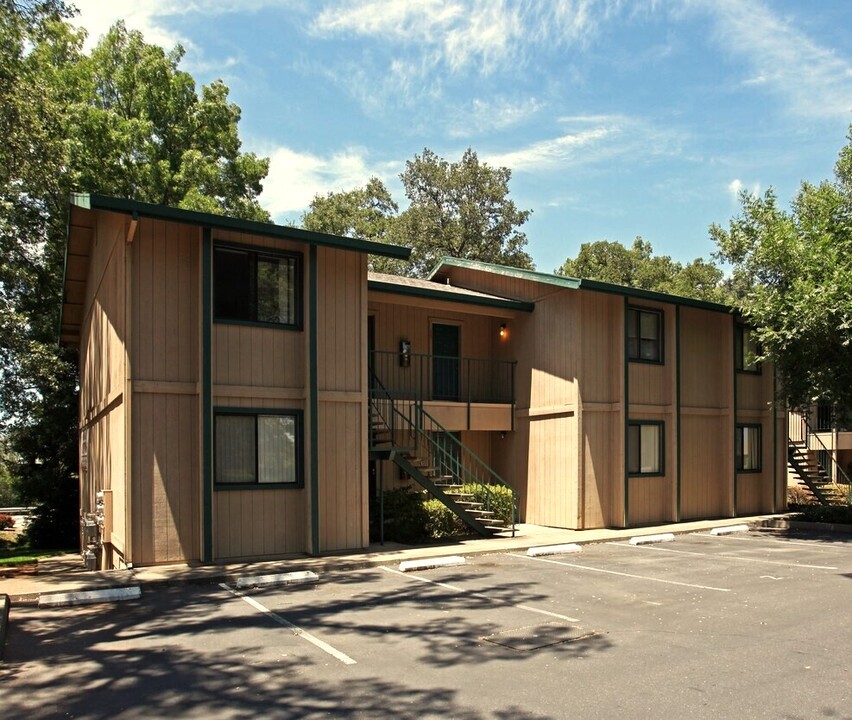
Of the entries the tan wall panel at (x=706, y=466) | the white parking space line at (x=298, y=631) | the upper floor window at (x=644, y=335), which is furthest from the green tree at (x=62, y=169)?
the tan wall panel at (x=706, y=466)

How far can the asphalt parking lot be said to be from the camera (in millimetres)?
5762

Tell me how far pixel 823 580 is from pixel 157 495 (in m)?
9.85

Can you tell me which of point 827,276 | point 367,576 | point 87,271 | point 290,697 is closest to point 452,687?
point 290,697

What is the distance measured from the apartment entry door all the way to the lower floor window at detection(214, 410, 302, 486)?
6.33 meters

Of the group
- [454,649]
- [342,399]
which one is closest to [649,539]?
[342,399]

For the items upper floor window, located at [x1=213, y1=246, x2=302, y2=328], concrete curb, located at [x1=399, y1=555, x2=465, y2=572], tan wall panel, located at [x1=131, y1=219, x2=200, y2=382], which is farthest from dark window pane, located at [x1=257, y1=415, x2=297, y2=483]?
concrete curb, located at [x1=399, y1=555, x2=465, y2=572]

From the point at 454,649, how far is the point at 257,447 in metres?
6.13

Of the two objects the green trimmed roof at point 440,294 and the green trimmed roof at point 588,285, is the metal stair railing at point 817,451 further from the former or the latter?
the green trimmed roof at point 440,294

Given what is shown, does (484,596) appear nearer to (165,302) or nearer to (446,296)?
(165,302)

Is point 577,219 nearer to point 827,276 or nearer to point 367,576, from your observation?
point 827,276

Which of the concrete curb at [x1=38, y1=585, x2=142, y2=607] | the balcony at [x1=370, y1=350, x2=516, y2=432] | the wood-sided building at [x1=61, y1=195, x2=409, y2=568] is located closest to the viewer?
the concrete curb at [x1=38, y1=585, x2=142, y2=607]

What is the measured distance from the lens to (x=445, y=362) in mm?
19000

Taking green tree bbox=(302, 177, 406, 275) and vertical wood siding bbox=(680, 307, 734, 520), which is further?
green tree bbox=(302, 177, 406, 275)

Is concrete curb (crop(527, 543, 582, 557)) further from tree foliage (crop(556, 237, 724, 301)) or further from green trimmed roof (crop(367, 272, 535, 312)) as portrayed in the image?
tree foliage (crop(556, 237, 724, 301))
